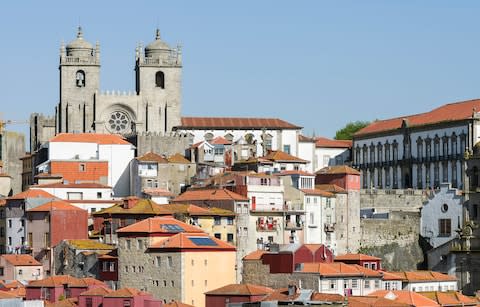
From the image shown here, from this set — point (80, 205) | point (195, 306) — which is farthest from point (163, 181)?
point (195, 306)

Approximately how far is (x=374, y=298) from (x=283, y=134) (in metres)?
55.9

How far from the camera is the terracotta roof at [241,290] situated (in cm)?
9519

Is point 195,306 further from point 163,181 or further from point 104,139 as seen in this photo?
point 104,139

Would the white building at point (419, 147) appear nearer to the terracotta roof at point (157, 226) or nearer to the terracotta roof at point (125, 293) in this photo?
the terracotta roof at point (157, 226)

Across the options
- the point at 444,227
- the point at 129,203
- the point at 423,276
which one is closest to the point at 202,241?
the point at 129,203

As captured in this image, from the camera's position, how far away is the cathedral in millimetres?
148500

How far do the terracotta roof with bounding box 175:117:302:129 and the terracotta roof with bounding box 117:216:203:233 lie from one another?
42.4 m

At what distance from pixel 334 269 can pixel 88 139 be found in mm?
38636

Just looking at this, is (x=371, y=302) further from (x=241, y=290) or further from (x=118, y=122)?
(x=118, y=122)

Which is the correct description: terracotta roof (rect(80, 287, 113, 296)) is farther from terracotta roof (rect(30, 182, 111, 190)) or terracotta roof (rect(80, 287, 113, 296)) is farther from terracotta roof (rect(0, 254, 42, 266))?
terracotta roof (rect(30, 182, 111, 190))

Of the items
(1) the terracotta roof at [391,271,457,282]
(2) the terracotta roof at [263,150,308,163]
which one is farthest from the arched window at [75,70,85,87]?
(1) the terracotta roof at [391,271,457,282]

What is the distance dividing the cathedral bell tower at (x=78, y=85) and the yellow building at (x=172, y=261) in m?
44.5

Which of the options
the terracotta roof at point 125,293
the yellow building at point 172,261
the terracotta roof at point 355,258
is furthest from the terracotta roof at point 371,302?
the terracotta roof at point 355,258

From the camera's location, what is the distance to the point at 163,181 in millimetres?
127625
